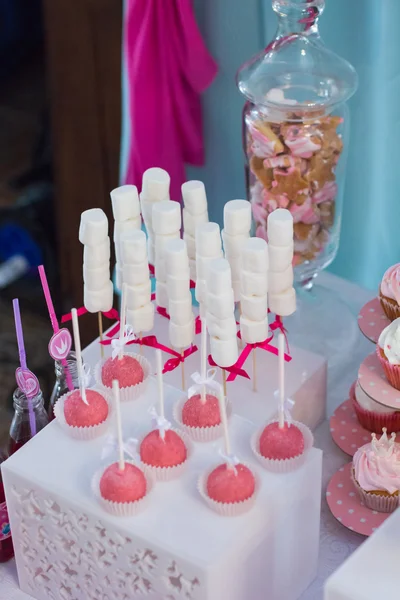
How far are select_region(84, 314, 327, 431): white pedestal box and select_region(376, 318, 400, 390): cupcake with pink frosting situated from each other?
8.2 inches

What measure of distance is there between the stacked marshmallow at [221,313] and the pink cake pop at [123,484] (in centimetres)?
27

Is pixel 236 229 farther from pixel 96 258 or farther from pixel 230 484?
pixel 230 484

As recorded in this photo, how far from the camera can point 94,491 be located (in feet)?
4.71

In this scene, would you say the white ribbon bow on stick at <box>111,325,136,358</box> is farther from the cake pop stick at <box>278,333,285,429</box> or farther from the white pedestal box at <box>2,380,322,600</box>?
the cake pop stick at <box>278,333,285,429</box>

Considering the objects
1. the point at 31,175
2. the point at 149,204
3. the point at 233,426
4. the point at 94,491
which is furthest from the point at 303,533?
the point at 31,175

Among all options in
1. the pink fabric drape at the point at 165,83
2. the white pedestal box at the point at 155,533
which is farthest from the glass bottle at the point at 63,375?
the pink fabric drape at the point at 165,83

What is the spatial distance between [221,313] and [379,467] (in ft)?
1.18

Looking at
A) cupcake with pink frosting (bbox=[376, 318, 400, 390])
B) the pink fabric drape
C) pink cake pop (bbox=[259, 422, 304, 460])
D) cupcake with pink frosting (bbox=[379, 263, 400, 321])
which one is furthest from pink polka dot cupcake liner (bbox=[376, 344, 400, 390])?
the pink fabric drape

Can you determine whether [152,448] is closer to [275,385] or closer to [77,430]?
[77,430]

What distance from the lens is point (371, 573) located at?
1290 mm

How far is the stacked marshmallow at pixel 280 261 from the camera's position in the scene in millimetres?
1641

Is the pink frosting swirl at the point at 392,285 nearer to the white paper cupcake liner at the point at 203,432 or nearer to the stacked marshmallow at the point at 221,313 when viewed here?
the stacked marshmallow at the point at 221,313

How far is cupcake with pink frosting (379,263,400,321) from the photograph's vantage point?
1704 millimetres

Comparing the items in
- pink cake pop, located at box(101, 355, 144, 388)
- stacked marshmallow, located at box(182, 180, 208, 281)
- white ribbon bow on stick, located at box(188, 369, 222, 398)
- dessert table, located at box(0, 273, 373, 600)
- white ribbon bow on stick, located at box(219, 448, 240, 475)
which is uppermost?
stacked marshmallow, located at box(182, 180, 208, 281)
